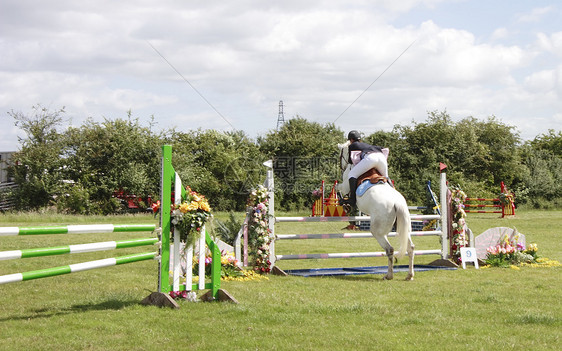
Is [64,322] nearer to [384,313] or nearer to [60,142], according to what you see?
[384,313]

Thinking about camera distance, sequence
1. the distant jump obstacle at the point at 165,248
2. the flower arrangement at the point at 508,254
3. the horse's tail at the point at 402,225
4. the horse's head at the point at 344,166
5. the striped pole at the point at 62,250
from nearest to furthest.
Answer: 1. the striped pole at the point at 62,250
2. the distant jump obstacle at the point at 165,248
3. the horse's tail at the point at 402,225
4. the horse's head at the point at 344,166
5. the flower arrangement at the point at 508,254

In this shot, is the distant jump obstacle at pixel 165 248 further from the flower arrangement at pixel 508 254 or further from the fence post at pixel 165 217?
the flower arrangement at pixel 508 254

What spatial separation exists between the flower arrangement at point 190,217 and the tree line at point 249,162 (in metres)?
18.1

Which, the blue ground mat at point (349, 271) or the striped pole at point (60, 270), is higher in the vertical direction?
the striped pole at point (60, 270)

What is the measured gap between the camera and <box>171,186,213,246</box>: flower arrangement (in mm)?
5863

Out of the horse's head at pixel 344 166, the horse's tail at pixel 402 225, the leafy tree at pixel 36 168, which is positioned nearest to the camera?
the horse's tail at pixel 402 225

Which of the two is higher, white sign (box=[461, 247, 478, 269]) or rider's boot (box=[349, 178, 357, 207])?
rider's boot (box=[349, 178, 357, 207])

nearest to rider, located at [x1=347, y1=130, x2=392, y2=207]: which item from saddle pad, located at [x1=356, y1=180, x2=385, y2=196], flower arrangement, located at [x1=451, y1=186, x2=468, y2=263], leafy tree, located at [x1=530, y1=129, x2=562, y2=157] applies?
saddle pad, located at [x1=356, y1=180, x2=385, y2=196]

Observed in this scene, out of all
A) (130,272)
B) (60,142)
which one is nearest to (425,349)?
(130,272)

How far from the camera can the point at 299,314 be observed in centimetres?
568

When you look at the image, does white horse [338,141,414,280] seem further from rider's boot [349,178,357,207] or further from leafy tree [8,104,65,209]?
leafy tree [8,104,65,209]

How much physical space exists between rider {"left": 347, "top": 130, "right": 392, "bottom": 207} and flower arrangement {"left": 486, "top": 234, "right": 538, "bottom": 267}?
286 cm

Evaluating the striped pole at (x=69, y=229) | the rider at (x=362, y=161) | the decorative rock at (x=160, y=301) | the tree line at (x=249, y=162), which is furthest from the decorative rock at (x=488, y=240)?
the tree line at (x=249, y=162)

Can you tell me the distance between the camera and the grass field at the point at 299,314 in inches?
184
